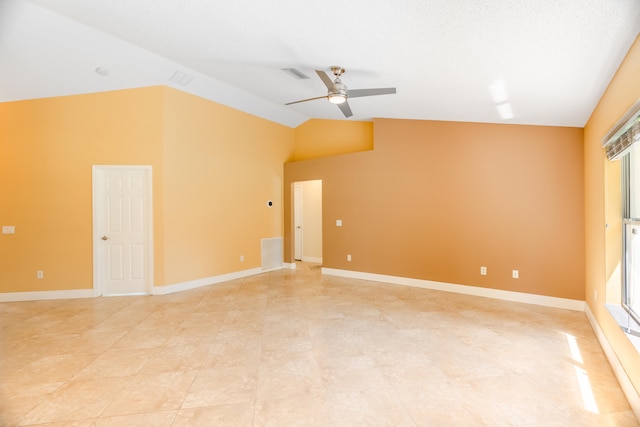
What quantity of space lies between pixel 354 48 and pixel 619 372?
343cm

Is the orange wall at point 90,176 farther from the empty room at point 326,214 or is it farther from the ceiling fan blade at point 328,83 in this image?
the ceiling fan blade at point 328,83

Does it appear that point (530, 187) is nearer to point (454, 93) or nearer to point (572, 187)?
point (572, 187)

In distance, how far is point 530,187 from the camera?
3.99m

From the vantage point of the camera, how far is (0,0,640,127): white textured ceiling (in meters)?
1.99

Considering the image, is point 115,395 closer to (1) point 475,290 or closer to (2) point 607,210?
(2) point 607,210

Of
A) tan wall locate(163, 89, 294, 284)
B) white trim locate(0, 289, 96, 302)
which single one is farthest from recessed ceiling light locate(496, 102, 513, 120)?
white trim locate(0, 289, 96, 302)

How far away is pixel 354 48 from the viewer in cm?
270

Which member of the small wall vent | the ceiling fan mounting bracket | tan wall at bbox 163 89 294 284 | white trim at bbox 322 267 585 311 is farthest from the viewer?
the small wall vent

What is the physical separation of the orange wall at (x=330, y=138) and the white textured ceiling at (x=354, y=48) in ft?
4.27

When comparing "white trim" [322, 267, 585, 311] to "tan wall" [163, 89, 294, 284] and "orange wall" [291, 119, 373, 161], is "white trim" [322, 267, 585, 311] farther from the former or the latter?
"orange wall" [291, 119, 373, 161]

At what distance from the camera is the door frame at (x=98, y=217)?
14.2 feet

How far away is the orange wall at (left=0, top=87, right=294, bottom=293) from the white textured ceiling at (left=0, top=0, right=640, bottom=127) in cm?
31

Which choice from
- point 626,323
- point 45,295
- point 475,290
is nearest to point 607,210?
point 626,323

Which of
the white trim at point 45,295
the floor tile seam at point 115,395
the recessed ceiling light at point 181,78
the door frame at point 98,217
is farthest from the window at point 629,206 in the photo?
the white trim at point 45,295
